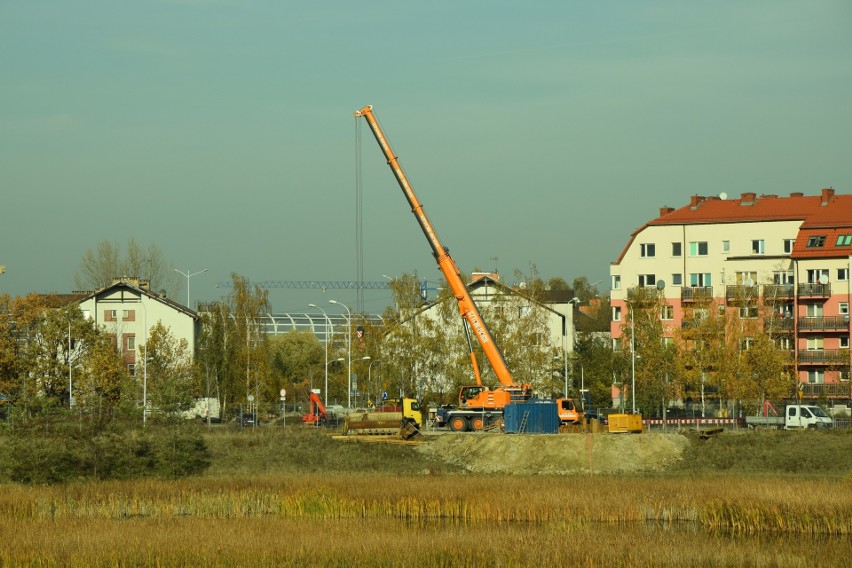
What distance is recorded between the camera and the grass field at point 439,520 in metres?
27.5

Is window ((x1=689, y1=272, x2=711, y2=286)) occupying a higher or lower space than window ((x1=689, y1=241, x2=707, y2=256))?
lower

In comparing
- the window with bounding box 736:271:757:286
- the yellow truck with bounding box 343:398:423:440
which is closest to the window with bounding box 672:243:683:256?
the window with bounding box 736:271:757:286

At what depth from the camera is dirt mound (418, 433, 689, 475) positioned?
54.3 m

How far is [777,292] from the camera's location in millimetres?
90938

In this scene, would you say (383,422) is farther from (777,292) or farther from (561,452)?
(777,292)

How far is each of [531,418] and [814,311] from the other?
39.9 metres

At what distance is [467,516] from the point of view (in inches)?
→ 1463

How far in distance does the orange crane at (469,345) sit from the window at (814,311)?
37504 millimetres

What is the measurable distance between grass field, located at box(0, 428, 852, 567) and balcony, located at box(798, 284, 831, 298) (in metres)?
40.4

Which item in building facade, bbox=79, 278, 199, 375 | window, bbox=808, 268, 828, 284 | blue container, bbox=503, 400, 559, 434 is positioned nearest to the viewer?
blue container, bbox=503, 400, 559, 434

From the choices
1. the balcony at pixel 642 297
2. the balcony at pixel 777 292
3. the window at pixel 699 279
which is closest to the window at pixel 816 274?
the balcony at pixel 777 292

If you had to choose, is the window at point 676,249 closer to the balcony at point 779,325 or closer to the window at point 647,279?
the window at point 647,279

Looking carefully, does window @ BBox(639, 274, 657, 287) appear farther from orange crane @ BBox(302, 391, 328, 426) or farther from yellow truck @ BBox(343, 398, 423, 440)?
yellow truck @ BBox(343, 398, 423, 440)

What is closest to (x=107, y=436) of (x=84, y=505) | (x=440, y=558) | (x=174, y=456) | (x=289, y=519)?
(x=174, y=456)
